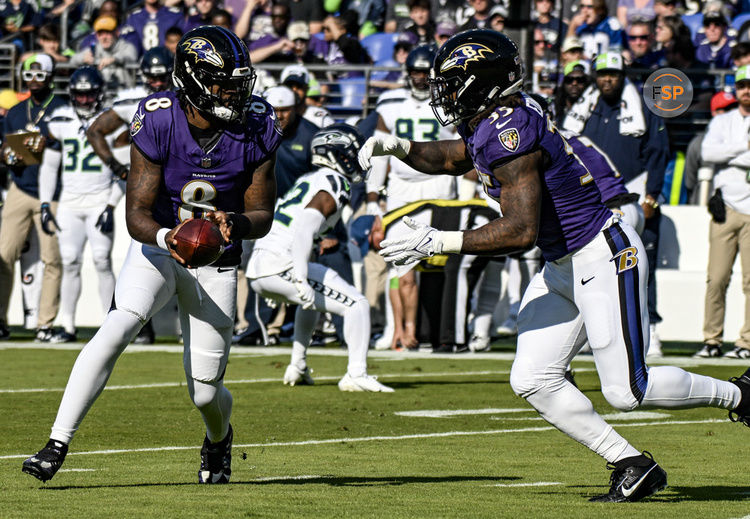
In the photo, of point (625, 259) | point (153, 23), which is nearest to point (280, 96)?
point (153, 23)

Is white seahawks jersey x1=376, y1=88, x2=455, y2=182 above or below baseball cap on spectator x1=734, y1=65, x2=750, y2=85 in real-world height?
below

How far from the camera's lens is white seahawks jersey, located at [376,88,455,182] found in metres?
12.5

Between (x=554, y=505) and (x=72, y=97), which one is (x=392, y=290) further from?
(x=554, y=505)

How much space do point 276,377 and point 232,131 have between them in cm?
469

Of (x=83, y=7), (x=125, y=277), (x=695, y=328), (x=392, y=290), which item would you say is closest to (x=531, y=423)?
(x=125, y=277)

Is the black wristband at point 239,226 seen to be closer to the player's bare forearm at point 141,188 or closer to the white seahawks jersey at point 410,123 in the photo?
the player's bare forearm at point 141,188

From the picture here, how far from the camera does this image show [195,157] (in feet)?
19.3

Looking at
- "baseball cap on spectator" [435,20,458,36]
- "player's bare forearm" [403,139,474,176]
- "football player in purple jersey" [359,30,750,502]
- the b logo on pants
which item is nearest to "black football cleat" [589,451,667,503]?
"football player in purple jersey" [359,30,750,502]

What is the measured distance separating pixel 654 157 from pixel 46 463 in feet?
24.9

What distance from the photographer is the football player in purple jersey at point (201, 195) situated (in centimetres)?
583

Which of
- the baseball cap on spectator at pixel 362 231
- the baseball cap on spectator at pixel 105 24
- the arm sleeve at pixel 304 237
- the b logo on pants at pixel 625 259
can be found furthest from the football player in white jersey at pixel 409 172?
the b logo on pants at pixel 625 259

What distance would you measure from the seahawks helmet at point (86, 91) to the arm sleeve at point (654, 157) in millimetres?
4829

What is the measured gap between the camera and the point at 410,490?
5.69 m

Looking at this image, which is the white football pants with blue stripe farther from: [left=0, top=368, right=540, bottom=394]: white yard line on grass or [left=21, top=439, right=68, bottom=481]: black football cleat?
[left=0, top=368, right=540, bottom=394]: white yard line on grass
